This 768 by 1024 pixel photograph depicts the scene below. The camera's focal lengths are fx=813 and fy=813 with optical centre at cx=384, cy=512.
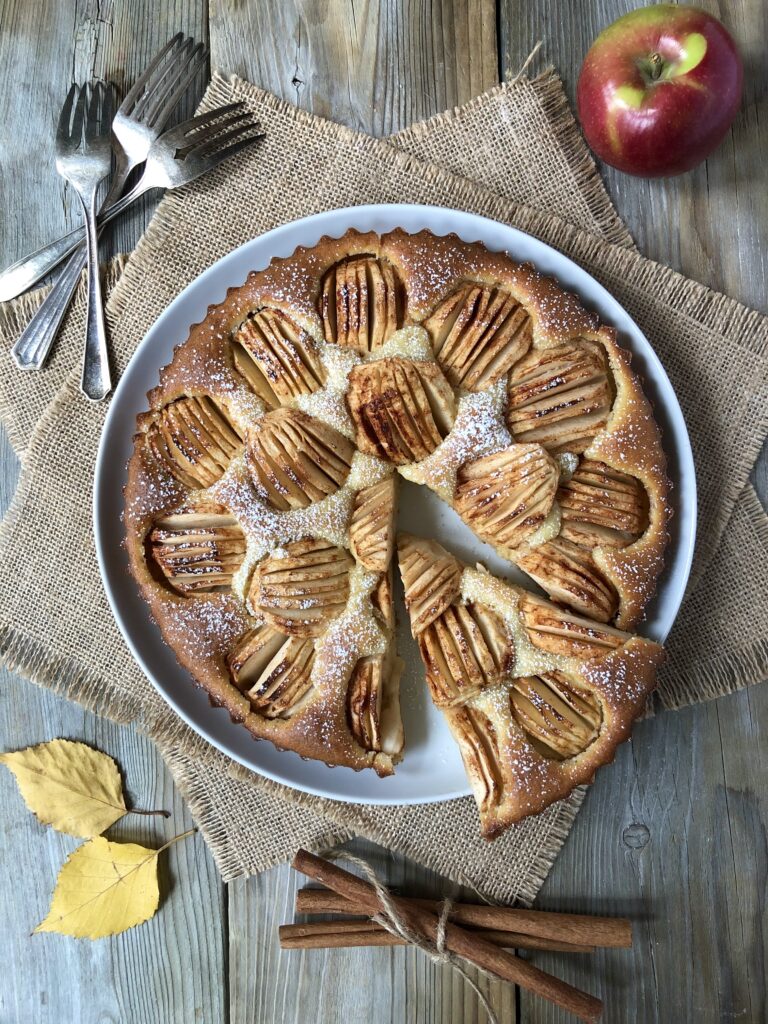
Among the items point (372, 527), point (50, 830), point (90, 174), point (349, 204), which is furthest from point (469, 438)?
point (50, 830)

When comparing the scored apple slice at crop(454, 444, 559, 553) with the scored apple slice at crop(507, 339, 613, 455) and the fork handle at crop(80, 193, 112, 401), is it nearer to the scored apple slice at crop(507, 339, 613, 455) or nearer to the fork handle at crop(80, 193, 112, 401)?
the scored apple slice at crop(507, 339, 613, 455)

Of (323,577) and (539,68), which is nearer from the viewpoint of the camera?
(323,577)

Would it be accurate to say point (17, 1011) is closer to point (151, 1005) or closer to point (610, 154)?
point (151, 1005)

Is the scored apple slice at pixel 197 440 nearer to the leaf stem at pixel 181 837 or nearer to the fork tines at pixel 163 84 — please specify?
the fork tines at pixel 163 84

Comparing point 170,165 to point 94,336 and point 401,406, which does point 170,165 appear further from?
point 401,406

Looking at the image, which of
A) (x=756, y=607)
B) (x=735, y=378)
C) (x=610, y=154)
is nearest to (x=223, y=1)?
(x=610, y=154)
